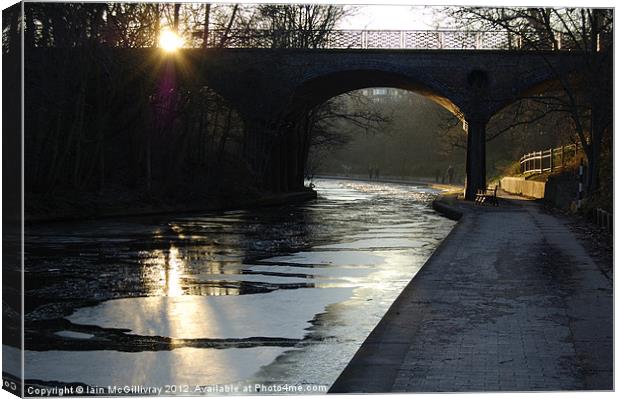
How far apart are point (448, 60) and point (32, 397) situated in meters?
33.1

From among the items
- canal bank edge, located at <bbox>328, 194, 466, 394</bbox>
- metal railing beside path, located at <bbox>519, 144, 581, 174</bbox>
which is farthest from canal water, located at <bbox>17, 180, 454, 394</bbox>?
metal railing beside path, located at <bbox>519, 144, 581, 174</bbox>

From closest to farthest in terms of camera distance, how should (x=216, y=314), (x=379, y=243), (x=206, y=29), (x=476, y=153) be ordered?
(x=216, y=314), (x=379, y=243), (x=206, y=29), (x=476, y=153)

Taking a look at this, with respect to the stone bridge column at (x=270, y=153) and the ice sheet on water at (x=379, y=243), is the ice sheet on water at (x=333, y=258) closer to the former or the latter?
the ice sheet on water at (x=379, y=243)

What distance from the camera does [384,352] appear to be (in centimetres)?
662

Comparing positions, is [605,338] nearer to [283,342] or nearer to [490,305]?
[490,305]

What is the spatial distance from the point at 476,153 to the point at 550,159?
457cm

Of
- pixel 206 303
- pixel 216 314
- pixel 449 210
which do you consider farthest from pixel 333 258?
pixel 449 210

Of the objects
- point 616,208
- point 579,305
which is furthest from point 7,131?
point 579,305

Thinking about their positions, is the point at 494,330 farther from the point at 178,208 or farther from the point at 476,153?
the point at 476,153

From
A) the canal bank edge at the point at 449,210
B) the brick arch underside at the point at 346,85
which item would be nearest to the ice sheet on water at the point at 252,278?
the canal bank edge at the point at 449,210

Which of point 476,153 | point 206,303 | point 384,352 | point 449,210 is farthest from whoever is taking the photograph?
point 476,153

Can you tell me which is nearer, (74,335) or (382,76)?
(74,335)

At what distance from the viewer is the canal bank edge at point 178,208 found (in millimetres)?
24609

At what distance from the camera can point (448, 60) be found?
120 ft
